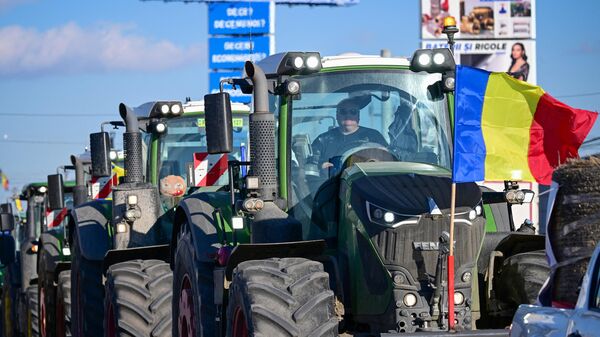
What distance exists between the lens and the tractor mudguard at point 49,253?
18.7m

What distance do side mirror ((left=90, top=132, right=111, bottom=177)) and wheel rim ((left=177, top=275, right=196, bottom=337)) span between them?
2.97 metres

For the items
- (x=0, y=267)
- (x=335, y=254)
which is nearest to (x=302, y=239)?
(x=335, y=254)

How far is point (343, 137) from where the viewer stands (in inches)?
416

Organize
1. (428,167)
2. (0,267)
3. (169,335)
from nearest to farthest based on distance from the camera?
(428,167)
(169,335)
(0,267)

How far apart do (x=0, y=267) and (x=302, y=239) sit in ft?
55.7

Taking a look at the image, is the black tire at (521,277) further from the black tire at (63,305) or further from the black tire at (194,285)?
the black tire at (63,305)

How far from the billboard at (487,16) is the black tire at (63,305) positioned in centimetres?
2040

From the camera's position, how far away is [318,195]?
10539mm

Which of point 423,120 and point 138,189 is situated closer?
point 423,120

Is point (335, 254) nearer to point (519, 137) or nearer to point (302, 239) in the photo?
point (302, 239)

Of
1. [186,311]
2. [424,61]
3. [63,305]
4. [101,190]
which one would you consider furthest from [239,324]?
[101,190]

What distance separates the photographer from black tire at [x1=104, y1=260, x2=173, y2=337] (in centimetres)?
1312

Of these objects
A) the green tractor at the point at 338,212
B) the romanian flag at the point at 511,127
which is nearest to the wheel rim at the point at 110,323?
the green tractor at the point at 338,212

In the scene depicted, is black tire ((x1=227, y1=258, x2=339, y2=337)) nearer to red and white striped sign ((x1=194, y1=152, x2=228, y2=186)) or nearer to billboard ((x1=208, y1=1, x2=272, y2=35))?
red and white striped sign ((x1=194, y1=152, x2=228, y2=186))
